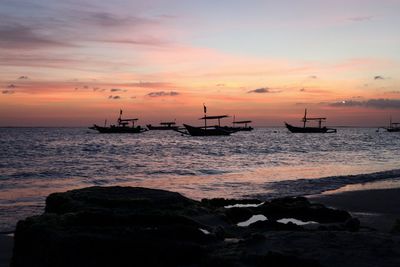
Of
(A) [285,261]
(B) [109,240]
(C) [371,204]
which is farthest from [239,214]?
(C) [371,204]

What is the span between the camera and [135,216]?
245 inches

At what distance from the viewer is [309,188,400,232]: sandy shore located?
459 inches

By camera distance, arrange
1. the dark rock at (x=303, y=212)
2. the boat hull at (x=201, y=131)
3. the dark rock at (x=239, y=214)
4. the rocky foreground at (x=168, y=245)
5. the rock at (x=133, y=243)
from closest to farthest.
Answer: the rocky foreground at (x=168, y=245), the rock at (x=133, y=243), the dark rock at (x=239, y=214), the dark rock at (x=303, y=212), the boat hull at (x=201, y=131)

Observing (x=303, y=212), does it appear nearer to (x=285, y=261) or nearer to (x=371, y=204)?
(x=371, y=204)

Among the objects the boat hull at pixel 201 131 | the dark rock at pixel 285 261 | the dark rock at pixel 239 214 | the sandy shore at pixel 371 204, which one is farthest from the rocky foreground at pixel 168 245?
the boat hull at pixel 201 131

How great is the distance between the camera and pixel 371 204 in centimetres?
1480

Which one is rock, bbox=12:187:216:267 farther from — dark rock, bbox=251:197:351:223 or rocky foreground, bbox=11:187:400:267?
dark rock, bbox=251:197:351:223

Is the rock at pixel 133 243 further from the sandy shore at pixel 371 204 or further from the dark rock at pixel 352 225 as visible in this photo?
the sandy shore at pixel 371 204

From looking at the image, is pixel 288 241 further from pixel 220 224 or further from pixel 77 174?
pixel 77 174

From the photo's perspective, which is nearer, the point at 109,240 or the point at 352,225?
the point at 109,240

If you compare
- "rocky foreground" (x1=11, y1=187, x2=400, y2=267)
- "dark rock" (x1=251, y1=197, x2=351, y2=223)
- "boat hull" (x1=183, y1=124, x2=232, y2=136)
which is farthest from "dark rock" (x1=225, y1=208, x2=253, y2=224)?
"boat hull" (x1=183, y1=124, x2=232, y2=136)

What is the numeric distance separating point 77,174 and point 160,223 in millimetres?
22037

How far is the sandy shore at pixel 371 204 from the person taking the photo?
38.3 feet

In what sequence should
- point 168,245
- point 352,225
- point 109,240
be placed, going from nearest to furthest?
point 109,240, point 168,245, point 352,225
